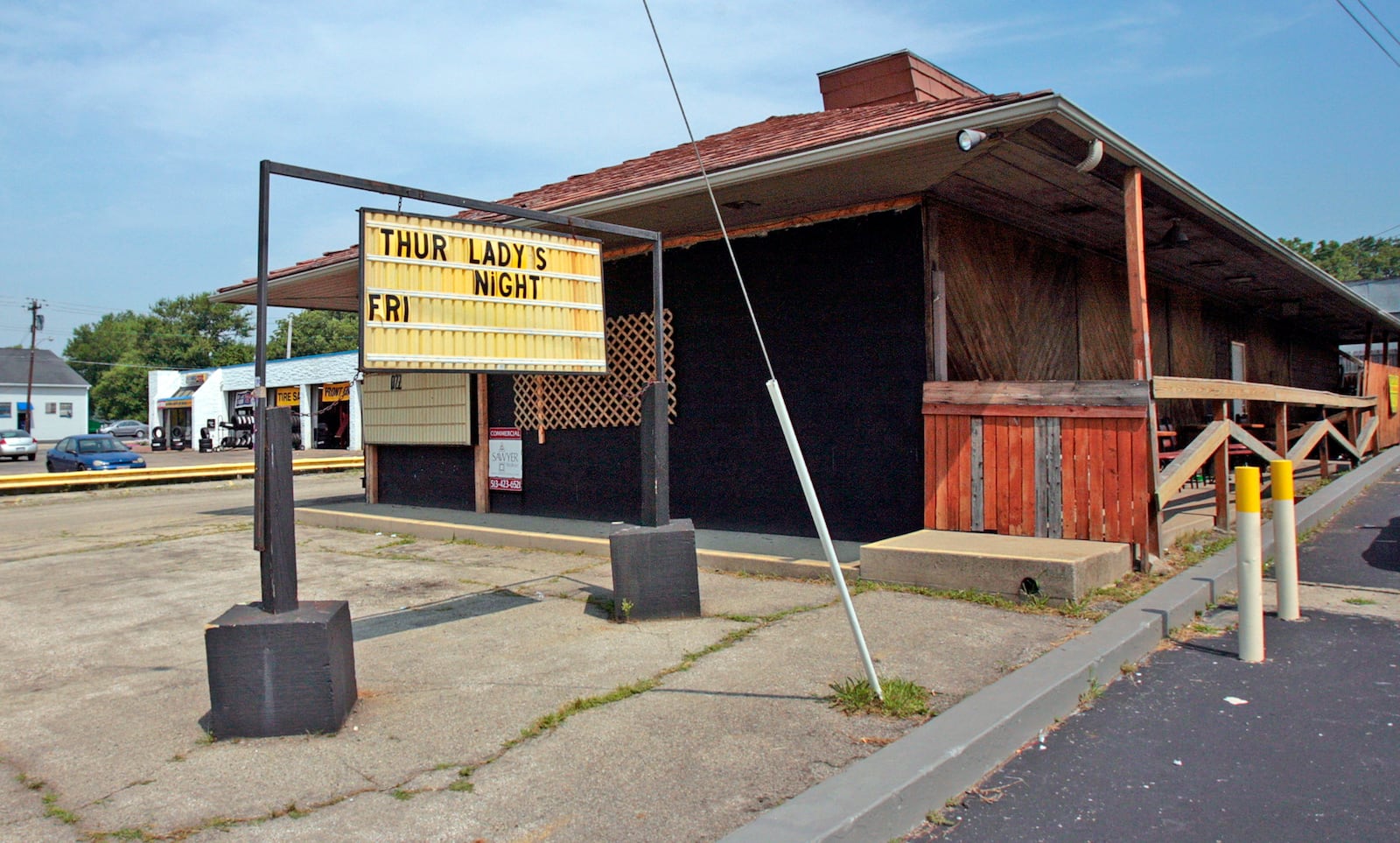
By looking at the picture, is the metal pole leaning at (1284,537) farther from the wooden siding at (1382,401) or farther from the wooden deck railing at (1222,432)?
the wooden siding at (1382,401)

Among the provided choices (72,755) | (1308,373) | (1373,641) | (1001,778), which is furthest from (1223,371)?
(72,755)

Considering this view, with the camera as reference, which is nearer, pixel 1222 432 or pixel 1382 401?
pixel 1222 432

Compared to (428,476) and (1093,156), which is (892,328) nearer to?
(1093,156)

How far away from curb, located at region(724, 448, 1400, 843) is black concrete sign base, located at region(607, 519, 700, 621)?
220 centimetres

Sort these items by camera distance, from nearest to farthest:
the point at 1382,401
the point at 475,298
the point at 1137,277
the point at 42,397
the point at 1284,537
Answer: the point at 475,298 → the point at 1284,537 → the point at 1137,277 → the point at 1382,401 → the point at 42,397

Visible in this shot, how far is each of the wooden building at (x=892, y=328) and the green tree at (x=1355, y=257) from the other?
89.5 meters

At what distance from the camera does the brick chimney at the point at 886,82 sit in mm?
11820

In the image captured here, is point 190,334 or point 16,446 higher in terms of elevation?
point 190,334

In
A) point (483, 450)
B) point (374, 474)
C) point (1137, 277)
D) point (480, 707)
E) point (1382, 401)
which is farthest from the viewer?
point (1382, 401)

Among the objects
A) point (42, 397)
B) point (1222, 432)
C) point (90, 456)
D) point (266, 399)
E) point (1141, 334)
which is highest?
point (42, 397)

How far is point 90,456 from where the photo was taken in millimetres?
25781

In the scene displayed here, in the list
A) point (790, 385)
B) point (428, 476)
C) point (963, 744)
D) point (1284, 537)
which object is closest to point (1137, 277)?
point (1284, 537)

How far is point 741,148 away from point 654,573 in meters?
4.29

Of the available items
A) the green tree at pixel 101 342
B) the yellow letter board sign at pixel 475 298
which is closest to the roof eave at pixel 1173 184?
the yellow letter board sign at pixel 475 298
